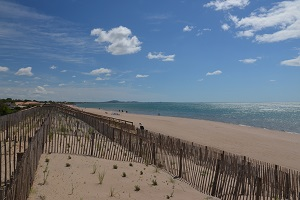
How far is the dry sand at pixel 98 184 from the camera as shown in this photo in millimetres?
8484

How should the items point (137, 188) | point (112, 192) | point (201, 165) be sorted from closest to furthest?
point (112, 192) → point (137, 188) → point (201, 165)

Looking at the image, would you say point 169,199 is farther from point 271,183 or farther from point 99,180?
point 271,183

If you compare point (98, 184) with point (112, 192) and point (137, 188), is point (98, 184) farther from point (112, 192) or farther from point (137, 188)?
point (137, 188)

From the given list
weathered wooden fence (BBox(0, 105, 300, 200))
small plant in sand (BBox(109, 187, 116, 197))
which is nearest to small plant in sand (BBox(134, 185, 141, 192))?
small plant in sand (BBox(109, 187, 116, 197))

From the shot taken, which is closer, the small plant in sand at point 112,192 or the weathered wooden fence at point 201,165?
the small plant in sand at point 112,192

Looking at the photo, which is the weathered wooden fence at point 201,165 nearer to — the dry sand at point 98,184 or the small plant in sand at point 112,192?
the dry sand at point 98,184

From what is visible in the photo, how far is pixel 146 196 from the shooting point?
29.4 ft

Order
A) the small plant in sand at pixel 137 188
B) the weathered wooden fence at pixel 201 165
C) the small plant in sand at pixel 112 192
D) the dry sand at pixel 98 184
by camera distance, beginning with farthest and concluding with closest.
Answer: the small plant in sand at pixel 137 188
the weathered wooden fence at pixel 201 165
the small plant in sand at pixel 112 192
the dry sand at pixel 98 184

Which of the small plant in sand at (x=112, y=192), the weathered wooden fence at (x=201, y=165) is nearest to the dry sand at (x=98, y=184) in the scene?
the small plant in sand at (x=112, y=192)

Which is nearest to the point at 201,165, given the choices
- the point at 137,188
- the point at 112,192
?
the point at 137,188

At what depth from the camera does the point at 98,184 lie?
954 cm

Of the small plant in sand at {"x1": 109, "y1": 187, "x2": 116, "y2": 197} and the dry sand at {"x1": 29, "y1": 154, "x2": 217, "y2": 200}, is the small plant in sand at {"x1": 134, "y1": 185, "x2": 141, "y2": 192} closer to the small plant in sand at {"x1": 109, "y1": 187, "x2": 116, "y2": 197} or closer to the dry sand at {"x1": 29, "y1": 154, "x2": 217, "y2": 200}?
the dry sand at {"x1": 29, "y1": 154, "x2": 217, "y2": 200}

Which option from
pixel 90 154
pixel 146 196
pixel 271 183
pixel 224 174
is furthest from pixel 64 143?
pixel 271 183

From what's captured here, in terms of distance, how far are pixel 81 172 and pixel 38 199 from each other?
9.76ft
